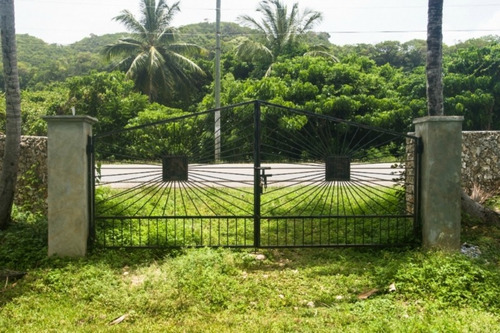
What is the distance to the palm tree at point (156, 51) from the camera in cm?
2172

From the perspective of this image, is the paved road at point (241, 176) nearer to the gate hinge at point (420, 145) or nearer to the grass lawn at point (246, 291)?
the gate hinge at point (420, 145)

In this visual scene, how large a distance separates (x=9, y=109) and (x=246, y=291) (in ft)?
12.7

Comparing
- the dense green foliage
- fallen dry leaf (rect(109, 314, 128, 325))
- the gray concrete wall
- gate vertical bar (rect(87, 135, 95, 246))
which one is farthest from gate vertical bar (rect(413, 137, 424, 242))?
the dense green foliage

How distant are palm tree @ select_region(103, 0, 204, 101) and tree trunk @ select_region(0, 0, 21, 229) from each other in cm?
1610

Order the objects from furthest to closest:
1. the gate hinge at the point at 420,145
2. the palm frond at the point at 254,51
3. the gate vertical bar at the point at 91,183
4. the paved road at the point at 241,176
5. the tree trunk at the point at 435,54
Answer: the palm frond at the point at 254,51
the tree trunk at the point at 435,54
the paved road at the point at 241,176
the gate hinge at the point at 420,145
the gate vertical bar at the point at 91,183

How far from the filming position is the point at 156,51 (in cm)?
2188

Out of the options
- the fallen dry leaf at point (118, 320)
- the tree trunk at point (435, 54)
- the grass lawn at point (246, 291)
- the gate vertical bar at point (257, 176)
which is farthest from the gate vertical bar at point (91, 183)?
the tree trunk at point (435, 54)

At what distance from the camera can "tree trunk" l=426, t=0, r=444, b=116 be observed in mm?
6211

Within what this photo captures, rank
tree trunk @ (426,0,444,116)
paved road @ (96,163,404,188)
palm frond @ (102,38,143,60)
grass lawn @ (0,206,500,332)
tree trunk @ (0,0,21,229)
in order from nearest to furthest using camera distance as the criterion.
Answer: grass lawn @ (0,206,500,332)
paved road @ (96,163,404,188)
tree trunk @ (0,0,21,229)
tree trunk @ (426,0,444,116)
palm frond @ (102,38,143,60)

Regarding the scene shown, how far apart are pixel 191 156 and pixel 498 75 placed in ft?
52.0

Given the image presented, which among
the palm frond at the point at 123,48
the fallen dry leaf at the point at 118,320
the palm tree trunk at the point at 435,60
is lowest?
the fallen dry leaf at the point at 118,320

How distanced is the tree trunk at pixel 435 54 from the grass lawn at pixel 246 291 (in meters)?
2.24

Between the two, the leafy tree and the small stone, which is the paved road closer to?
the small stone

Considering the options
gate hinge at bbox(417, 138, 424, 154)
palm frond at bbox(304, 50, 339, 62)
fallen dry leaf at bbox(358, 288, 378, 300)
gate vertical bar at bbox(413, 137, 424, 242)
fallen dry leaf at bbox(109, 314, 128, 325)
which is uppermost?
Result: palm frond at bbox(304, 50, 339, 62)
